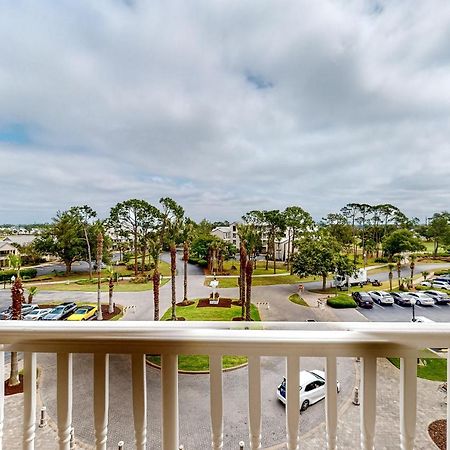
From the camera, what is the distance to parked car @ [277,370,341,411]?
72cm

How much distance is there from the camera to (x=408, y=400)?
676mm

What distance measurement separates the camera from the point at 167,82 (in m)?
1.66

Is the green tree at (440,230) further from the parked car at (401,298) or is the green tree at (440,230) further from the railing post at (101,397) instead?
the railing post at (101,397)

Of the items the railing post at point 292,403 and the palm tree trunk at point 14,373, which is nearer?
the railing post at point 292,403

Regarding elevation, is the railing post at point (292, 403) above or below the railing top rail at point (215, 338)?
below

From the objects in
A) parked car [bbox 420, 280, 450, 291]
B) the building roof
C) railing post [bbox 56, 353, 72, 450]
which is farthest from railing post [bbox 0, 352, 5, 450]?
parked car [bbox 420, 280, 450, 291]

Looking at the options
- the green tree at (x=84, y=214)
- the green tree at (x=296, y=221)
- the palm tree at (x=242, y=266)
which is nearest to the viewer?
the green tree at (x=84, y=214)

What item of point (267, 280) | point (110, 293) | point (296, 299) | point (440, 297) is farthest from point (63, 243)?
point (440, 297)

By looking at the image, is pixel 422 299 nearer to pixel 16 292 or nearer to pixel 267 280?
pixel 267 280

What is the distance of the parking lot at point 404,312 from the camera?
1.39 metres

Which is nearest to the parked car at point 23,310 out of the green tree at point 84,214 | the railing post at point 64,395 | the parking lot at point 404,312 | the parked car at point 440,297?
the green tree at point 84,214

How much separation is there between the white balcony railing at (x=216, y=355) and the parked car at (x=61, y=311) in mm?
792

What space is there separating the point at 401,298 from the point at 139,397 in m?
1.39

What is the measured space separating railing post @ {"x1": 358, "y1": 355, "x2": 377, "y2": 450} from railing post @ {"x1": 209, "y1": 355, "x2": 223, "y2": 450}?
0.34m
